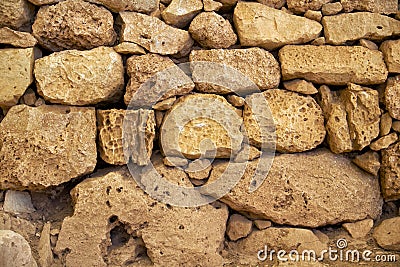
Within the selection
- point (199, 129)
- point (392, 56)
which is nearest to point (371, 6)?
point (392, 56)

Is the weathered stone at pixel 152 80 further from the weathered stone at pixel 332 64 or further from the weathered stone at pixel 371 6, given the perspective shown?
the weathered stone at pixel 371 6

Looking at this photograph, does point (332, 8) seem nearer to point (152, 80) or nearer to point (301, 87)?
point (301, 87)

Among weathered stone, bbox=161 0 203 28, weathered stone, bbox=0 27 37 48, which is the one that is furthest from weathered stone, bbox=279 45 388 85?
weathered stone, bbox=0 27 37 48

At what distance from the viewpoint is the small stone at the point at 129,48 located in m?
3.38

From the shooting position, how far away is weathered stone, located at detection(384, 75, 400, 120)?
3.61 metres

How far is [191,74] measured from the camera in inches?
138

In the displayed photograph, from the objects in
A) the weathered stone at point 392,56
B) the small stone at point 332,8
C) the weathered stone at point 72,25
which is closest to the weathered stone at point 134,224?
the weathered stone at point 72,25

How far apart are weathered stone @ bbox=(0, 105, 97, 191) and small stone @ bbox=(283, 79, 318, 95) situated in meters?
1.47

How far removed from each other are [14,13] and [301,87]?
81.7 inches

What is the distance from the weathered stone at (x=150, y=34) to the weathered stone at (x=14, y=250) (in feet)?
4.90

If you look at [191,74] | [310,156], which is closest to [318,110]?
[310,156]

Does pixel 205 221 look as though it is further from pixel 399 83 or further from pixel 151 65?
pixel 399 83

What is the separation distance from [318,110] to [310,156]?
1.14 ft

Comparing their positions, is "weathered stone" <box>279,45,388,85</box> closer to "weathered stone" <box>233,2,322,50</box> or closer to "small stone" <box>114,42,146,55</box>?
"weathered stone" <box>233,2,322,50</box>
